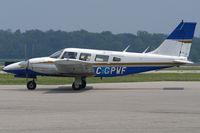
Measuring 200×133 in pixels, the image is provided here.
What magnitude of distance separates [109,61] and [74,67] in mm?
1908

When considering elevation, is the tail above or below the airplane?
above

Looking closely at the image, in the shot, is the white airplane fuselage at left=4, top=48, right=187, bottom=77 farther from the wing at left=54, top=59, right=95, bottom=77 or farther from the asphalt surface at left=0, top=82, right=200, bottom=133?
the asphalt surface at left=0, top=82, right=200, bottom=133

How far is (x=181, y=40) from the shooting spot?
20359mm

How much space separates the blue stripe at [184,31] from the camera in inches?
798

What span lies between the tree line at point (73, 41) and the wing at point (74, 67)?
114727 millimetres

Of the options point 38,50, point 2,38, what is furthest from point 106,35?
point 2,38

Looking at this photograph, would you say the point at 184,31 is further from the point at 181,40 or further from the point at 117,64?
the point at 117,64

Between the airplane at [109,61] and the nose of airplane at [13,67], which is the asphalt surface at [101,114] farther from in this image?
the nose of airplane at [13,67]

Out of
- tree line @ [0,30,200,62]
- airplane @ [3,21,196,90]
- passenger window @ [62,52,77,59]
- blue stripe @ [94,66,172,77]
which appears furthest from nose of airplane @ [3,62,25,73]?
tree line @ [0,30,200,62]

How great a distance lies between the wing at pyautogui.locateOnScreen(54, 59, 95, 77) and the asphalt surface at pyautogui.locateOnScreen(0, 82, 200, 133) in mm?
2667

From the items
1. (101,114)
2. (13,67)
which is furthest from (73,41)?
(101,114)

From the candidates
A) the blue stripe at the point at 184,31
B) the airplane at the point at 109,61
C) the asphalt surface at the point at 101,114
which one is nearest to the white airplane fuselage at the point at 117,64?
the airplane at the point at 109,61

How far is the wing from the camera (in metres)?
18.8

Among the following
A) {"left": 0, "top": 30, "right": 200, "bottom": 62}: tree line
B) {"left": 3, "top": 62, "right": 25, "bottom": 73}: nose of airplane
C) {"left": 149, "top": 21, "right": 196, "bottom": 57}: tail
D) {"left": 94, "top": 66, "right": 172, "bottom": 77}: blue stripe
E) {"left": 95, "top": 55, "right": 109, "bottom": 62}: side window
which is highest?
{"left": 149, "top": 21, "right": 196, "bottom": 57}: tail
